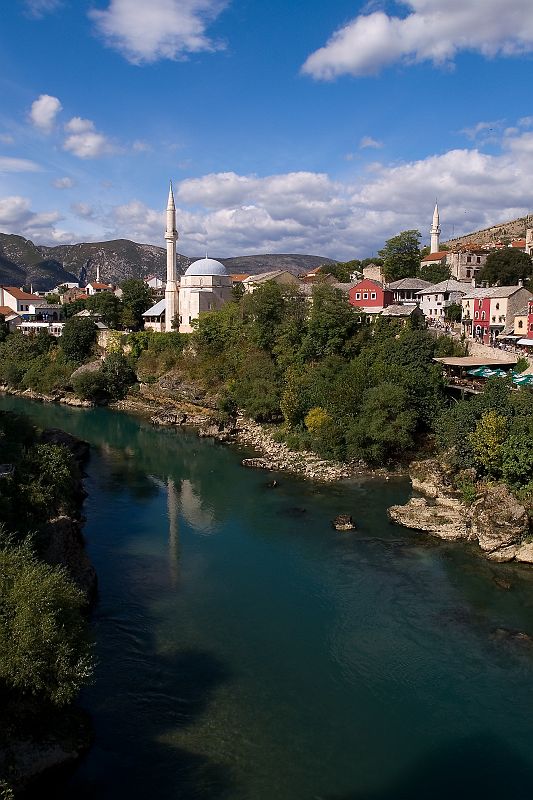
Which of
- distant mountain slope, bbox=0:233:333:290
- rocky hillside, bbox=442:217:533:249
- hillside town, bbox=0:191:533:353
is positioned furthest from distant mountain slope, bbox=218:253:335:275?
hillside town, bbox=0:191:533:353

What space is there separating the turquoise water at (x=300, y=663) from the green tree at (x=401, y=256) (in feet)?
106

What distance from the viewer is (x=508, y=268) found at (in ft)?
133

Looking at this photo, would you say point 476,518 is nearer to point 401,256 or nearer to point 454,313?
point 454,313

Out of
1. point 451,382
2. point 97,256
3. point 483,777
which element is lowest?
point 483,777

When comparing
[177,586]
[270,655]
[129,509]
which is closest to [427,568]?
[270,655]

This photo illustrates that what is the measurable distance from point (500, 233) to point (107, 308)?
5415 cm

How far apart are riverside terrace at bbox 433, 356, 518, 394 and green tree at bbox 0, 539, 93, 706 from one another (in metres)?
20.2

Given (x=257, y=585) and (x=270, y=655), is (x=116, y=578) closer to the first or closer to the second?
(x=257, y=585)

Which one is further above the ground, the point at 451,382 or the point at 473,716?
the point at 451,382

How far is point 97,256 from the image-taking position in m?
163

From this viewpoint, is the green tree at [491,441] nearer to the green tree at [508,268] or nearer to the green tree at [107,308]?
the green tree at [508,268]

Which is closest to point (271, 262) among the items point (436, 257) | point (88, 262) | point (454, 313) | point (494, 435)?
point (88, 262)

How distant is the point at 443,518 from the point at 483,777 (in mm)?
9845

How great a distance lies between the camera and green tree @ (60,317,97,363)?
46.7m
